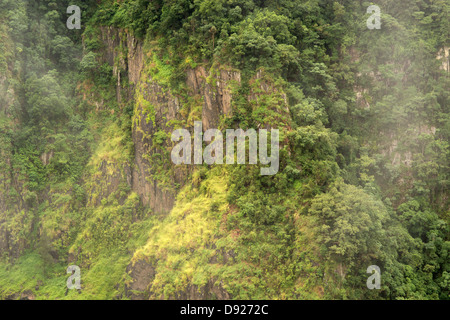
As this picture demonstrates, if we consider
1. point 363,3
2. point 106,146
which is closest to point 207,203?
point 106,146

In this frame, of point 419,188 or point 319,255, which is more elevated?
point 419,188

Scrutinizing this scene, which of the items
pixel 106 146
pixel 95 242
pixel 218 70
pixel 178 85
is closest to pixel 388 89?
pixel 218 70

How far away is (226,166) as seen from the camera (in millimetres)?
25766

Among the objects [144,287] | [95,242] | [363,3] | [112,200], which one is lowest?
[144,287]

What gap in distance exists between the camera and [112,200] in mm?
30047

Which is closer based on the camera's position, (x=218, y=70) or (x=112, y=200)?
(x=218, y=70)

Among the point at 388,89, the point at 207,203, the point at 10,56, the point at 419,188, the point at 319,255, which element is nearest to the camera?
the point at 319,255

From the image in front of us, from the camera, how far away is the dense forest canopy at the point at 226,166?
77.6 feet

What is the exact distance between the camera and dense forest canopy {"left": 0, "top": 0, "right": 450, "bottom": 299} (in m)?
23.6

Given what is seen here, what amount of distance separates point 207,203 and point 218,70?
24.7 feet

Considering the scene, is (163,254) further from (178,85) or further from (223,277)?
(178,85)

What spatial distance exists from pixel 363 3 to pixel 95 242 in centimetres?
2305

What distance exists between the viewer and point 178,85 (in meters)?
28.6

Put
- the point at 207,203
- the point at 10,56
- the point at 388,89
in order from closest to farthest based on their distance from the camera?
the point at 207,203 < the point at 388,89 < the point at 10,56
